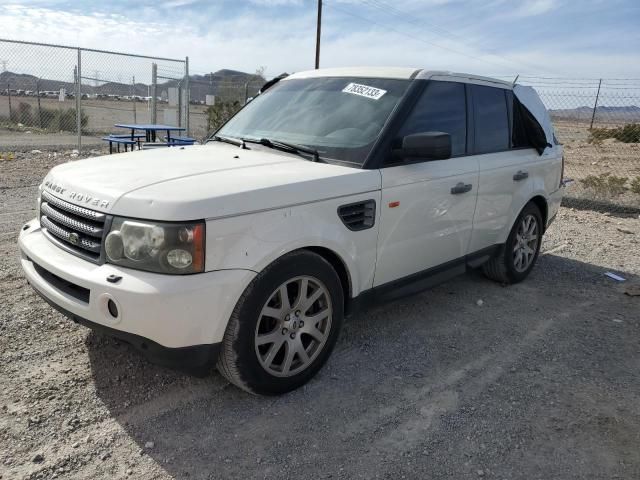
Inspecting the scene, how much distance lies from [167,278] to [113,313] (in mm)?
335

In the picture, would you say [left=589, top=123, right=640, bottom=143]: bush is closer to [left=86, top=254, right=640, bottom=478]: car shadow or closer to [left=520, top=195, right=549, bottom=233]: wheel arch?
[left=520, top=195, right=549, bottom=233]: wheel arch

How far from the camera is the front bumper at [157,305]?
252 centimetres

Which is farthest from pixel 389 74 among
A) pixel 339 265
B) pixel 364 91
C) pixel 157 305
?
pixel 157 305

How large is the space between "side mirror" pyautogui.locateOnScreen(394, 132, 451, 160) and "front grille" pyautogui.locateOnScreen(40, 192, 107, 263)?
71.2 inches

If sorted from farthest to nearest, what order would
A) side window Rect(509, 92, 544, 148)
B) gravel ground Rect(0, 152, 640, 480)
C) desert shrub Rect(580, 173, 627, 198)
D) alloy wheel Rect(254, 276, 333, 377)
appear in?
desert shrub Rect(580, 173, 627, 198) < side window Rect(509, 92, 544, 148) < alloy wheel Rect(254, 276, 333, 377) < gravel ground Rect(0, 152, 640, 480)

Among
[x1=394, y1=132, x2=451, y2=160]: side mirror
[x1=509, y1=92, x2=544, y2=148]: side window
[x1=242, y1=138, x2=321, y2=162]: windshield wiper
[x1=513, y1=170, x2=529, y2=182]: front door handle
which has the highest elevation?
[x1=509, y1=92, x2=544, y2=148]: side window

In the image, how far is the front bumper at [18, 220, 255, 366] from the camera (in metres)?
2.52

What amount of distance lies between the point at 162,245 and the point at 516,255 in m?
3.82

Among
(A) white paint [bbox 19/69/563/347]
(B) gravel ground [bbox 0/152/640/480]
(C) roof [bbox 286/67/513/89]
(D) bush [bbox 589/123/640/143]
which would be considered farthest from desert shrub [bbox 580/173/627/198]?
(D) bush [bbox 589/123/640/143]

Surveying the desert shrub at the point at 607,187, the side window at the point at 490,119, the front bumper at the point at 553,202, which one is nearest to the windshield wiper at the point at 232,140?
the side window at the point at 490,119

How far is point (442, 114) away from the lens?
4082 mm

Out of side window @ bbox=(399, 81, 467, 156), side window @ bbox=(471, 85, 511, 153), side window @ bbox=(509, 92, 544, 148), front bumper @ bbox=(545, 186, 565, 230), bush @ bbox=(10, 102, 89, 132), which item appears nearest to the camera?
side window @ bbox=(399, 81, 467, 156)

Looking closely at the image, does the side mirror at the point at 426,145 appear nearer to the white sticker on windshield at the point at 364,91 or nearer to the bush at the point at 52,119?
the white sticker on windshield at the point at 364,91

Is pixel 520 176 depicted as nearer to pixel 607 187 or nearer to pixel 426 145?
pixel 426 145
